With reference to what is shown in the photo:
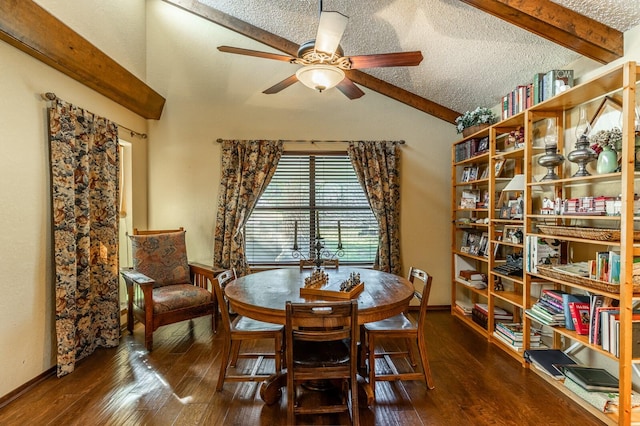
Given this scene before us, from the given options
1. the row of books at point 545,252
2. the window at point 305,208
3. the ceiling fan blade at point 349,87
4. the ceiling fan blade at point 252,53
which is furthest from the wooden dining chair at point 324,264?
the ceiling fan blade at point 252,53

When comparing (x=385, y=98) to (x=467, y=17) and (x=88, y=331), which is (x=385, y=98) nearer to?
(x=467, y=17)

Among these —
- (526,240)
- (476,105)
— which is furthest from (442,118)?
(526,240)

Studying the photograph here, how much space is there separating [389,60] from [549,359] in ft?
8.23

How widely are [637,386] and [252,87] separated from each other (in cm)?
446

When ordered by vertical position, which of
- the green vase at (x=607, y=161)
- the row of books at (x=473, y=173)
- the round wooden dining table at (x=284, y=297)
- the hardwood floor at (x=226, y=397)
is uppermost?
the row of books at (x=473, y=173)

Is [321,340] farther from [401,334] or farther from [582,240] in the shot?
[582,240]

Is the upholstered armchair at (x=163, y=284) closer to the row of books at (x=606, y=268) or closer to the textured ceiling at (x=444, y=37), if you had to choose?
the textured ceiling at (x=444, y=37)

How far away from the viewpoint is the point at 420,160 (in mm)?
4082

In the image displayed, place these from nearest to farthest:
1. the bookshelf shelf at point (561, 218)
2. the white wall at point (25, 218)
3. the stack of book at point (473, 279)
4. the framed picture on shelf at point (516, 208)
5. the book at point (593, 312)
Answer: the bookshelf shelf at point (561, 218)
the book at point (593, 312)
the white wall at point (25, 218)
the framed picture on shelf at point (516, 208)
the stack of book at point (473, 279)

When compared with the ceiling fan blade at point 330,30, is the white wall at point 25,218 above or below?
below

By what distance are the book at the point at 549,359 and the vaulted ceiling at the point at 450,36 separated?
223 centimetres

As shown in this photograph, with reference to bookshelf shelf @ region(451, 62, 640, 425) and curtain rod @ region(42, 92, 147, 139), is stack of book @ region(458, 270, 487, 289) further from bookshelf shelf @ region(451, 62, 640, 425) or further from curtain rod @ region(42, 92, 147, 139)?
curtain rod @ region(42, 92, 147, 139)

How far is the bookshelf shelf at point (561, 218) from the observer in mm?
1814

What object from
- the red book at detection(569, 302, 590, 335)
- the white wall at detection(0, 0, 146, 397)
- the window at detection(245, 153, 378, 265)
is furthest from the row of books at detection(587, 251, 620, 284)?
the white wall at detection(0, 0, 146, 397)
